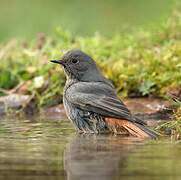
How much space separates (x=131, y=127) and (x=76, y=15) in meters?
10.7

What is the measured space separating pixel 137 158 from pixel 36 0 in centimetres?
1526

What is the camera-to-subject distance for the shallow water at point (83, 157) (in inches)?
158

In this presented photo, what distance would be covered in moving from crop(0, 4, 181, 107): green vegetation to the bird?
113 centimetres

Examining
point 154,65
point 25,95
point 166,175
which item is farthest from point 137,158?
point 25,95

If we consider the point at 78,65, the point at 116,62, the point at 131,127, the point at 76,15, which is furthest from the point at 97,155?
the point at 76,15

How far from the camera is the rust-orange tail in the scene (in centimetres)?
600

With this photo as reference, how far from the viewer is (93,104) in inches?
265

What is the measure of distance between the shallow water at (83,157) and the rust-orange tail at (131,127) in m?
0.21

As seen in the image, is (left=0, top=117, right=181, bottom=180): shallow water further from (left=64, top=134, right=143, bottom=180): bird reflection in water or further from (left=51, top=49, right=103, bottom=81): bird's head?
(left=51, top=49, right=103, bottom=81): bird's head

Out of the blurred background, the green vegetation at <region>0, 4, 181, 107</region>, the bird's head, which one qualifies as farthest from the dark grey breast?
the blurred background

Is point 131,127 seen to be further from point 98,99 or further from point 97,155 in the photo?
point 97,155

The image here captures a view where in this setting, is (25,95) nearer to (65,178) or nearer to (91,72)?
(91,72)

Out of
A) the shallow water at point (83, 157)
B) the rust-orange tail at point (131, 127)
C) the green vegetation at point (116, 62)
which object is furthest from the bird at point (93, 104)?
the green vegetation at point (116, 62)

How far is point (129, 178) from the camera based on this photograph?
3.83 metres
